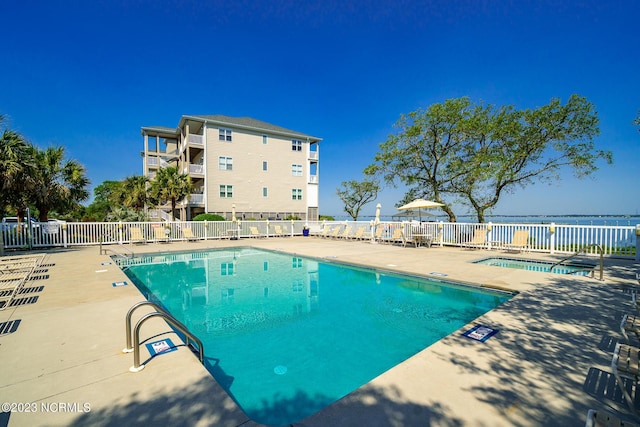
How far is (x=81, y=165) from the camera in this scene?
14461 millimetres

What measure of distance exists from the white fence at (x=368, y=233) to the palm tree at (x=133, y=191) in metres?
8.01

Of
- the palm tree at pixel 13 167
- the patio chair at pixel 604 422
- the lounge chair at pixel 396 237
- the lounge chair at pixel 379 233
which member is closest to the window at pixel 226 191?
the palm tree at pixel 13 167

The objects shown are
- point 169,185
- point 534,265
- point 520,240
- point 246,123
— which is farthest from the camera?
point 246,123

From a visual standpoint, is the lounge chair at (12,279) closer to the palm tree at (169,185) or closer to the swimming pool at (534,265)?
the swimming pool at (534,265)

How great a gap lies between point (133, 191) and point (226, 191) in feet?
23.9

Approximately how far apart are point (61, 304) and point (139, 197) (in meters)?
20.8

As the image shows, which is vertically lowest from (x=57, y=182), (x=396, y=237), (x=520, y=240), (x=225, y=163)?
(x=396, y=237)

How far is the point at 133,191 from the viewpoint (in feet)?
73.9

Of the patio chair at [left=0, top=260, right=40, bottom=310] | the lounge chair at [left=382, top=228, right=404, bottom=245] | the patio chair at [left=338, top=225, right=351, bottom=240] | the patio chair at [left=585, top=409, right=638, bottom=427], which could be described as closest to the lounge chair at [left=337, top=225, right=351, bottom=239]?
the patio chair at [left=338, top=225, right=351, bottom=240]

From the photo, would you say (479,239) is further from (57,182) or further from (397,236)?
(57,182)

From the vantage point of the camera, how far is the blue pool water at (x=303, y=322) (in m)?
3.31

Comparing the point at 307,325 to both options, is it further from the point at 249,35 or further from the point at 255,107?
the point at 255,107

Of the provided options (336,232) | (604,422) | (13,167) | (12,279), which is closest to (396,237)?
(336,232)

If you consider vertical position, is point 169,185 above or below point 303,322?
above
